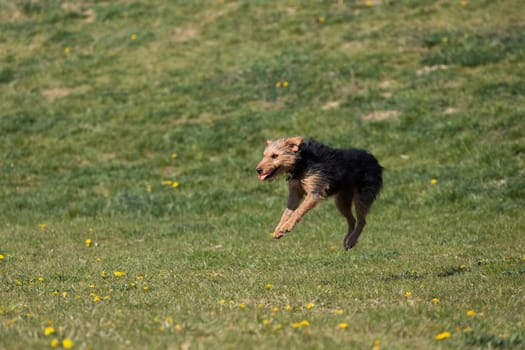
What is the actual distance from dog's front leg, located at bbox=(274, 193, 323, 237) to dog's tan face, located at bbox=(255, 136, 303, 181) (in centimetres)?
51

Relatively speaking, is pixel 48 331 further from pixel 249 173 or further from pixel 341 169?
pixel 249 173

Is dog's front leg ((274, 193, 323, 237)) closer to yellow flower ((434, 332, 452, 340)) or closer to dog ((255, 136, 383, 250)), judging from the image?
dog ((255, 136, 383, 250))

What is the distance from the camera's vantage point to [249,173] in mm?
17953

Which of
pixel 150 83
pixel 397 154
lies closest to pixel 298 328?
pixel 397 154

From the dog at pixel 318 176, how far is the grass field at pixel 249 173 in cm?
88

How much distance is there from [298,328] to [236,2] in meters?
24.2

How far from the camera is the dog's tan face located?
30.8 ft

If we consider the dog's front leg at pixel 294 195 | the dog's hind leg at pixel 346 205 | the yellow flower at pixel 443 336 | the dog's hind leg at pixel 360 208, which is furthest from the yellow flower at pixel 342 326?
the dog's hind leg at pixel 346 205

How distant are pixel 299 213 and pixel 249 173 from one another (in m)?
8.81

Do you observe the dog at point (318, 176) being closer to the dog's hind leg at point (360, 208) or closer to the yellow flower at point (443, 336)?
the dog's hind leg at point (360, 208)

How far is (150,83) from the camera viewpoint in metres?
23.8

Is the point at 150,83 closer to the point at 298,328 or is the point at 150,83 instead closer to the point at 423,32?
the point at 423,32

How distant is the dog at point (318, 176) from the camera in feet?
30.8

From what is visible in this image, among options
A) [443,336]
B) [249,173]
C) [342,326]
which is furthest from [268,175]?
[249,173]
